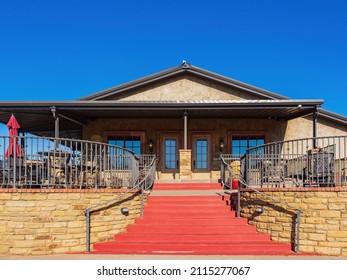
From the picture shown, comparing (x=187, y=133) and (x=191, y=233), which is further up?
(x=187, y=133)

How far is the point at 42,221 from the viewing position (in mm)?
7859

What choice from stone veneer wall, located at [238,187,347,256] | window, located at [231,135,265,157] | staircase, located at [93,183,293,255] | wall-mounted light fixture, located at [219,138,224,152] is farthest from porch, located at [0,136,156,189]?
window, located at [231,135,265,157]

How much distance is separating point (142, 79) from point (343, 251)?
449 inches

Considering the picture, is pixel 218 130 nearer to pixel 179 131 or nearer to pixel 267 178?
pixel 179 131

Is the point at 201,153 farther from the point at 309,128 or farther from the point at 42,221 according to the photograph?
the point at 42,221

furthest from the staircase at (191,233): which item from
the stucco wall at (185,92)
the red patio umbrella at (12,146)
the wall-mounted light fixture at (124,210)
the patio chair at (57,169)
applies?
the stucco wall at (185,92)

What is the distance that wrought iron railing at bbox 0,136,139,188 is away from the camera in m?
8.27

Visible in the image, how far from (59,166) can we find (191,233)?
3436 millimetres

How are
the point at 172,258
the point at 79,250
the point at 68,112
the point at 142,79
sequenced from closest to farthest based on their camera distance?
the point at 172,258 < the point at 79,250 < the point at 68,112 < the point at 142,79

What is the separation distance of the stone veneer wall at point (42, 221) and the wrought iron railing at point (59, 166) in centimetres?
32

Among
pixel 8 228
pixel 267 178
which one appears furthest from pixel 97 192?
pixel 267 178

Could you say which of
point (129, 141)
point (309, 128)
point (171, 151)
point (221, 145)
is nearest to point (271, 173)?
point (221, 145)

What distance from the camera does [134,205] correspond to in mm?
9492

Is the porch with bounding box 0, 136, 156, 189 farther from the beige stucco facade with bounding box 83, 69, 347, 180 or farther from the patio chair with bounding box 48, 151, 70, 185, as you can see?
the beige stucco facade with bounding box 83, 69, 347, 180
